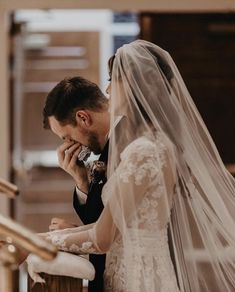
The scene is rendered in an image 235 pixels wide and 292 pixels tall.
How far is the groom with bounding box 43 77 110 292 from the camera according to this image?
8.74 ft

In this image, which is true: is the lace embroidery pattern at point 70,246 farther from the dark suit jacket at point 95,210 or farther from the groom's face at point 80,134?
the groom's face at point 80,134

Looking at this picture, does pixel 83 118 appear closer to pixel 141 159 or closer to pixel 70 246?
pixel 141 159

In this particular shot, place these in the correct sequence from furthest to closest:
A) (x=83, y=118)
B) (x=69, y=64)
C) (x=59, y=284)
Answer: (x=69, y=64)
(x=83, y=118)
(x=59, y=284)

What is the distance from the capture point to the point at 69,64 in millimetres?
6023

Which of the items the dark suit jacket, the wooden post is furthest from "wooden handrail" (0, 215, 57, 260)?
the dark suit jacket

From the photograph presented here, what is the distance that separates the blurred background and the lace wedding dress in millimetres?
2395

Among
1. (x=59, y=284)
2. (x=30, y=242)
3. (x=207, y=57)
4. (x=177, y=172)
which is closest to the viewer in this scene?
(x=30, y=242)

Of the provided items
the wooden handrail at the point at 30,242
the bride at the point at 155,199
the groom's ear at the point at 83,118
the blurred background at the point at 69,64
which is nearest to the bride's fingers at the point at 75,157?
the groom's ear at the point at 83,118

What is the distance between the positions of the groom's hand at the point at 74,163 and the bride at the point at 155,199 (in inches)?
9.7

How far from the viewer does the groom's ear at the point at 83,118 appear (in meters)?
2.67

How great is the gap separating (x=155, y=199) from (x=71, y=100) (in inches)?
18.7

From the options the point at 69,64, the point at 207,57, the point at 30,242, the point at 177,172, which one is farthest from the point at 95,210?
the point at 69,64

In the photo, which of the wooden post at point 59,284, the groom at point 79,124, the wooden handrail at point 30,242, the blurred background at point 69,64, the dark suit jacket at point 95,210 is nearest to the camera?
the wooden handrail at point 30,242

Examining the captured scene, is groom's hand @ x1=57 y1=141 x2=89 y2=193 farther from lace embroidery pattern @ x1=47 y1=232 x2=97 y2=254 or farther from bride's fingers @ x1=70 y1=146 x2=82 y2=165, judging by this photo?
lace embroidery pattern @ x1=47 y1=232 x2=97 y2=254
